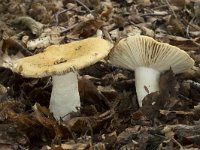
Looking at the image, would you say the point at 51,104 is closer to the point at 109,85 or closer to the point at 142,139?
the point at 109,85

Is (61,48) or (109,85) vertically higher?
(61,48)

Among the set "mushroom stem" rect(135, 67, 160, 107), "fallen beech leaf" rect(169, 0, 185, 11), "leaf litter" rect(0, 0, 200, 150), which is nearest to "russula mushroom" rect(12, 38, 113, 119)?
"leaf litter" rect(0, 0, 200, 150)

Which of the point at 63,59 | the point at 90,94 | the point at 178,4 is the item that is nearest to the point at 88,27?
the point at 178,4

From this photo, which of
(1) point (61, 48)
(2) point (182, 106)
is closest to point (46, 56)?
(1) point (61, 48)

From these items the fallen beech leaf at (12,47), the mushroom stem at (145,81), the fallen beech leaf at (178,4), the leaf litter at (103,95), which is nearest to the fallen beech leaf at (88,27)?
the leaf litter at (103,95)

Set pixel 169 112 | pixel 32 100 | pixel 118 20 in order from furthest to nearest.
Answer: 1. pixel 118 20
2. pixel 32 100
3. pixel 169 112

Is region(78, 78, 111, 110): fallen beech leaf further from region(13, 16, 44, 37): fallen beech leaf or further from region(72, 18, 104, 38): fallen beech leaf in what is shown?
region(13, 16, 44, 37): fallen beech leaf

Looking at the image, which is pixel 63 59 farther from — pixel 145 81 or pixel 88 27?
pixel 88 27

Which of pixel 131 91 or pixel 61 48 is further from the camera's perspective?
pixel 131 91
